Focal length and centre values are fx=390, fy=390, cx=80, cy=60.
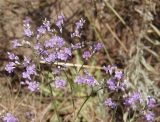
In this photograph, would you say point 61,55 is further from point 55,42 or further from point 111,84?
point 111,84

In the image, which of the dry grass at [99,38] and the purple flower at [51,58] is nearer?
the purple flower at [51,58]

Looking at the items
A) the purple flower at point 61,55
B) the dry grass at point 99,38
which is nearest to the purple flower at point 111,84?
the purple flower at point 61,55

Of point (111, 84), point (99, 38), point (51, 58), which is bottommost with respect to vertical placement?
point (111, 84)

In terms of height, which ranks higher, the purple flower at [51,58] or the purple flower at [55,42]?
the purple flower at [55,42]

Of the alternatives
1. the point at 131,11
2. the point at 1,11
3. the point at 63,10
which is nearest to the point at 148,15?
the point at 131,11

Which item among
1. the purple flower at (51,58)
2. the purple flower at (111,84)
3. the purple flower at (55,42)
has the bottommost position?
the purple flower at (111,84)

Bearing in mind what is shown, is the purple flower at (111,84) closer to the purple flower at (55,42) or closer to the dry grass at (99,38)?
the purple flower at (55,42)

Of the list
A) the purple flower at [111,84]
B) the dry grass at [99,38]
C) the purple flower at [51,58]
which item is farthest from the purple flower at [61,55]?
the dry grass at [99,38]

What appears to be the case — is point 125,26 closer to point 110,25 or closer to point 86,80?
point 110,25

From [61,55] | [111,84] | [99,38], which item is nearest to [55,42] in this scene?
[61,55]

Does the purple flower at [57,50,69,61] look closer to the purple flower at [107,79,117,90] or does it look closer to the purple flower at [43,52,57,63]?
the purple flower at [43,52,57,63]

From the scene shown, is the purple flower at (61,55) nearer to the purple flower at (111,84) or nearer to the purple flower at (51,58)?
the purple flower at (51,58)
